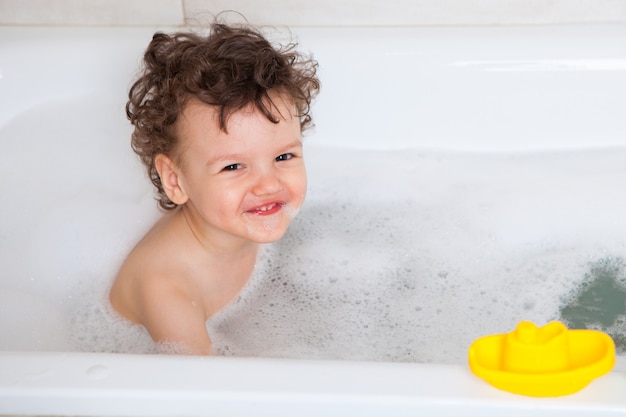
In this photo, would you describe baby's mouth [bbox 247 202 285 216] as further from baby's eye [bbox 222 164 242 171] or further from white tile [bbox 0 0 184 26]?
white tile [bbox 0 0 184 26]

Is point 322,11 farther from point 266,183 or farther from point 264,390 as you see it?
point 264,390

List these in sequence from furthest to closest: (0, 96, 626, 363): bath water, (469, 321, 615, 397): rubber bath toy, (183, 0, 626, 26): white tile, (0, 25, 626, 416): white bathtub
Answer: (183, 0, 626, 26): white tile → (0, 25, 626, 416): white bathtub → (0, 96, 626, 363): bath water → (469, 321, 615, 397): rubber bath toy

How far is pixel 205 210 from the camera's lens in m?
1.19

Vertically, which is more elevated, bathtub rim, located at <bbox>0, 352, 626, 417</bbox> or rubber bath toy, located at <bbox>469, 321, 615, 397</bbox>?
rubber bath toy, located at <bbox>469, 321, 615, 397</bbox>

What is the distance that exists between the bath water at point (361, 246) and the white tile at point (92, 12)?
15 cm

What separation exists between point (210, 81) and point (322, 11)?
0.43 meters

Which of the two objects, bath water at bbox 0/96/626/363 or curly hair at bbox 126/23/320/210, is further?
bath water at bbox 0/96/626/363

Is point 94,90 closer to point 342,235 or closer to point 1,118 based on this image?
point 1,118

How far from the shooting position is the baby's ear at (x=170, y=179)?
121cm

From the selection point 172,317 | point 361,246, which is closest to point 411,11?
point 361,246

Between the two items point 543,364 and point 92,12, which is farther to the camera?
point 92,12

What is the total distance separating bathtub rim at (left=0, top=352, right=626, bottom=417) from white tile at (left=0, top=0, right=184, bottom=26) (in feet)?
2.75

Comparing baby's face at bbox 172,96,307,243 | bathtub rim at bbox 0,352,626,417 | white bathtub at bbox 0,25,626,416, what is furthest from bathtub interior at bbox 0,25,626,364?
bathtub rim at bbox 0,352,626,417

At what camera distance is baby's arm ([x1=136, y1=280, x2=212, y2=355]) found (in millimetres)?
1160
